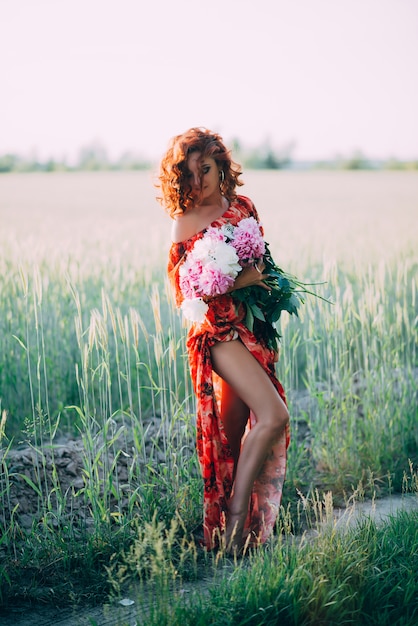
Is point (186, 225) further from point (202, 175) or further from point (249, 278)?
point (249, 278)

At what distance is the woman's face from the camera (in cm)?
310

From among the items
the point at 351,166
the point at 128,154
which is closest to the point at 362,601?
the point at 128,154

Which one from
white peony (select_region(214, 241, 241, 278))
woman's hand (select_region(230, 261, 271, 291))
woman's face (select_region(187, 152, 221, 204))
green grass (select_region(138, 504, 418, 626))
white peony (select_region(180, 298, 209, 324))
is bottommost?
green grass (select_region(138, 504, 418, 626))

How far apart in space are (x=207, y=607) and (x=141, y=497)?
2.88ft

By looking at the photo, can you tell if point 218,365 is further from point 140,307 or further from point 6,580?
point 140,307

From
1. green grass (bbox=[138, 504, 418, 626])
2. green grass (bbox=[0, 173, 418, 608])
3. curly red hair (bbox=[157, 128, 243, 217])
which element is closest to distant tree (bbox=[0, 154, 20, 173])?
green grass (bbox=[0, 173, 418, 608])

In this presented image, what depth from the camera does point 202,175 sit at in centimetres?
310

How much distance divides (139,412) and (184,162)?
1.16m

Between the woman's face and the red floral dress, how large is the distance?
143mm

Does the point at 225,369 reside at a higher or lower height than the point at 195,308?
lower

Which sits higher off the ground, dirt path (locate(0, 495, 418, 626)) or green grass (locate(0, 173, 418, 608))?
green grass (locate(0, 173, 418, 608))

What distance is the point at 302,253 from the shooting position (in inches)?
327

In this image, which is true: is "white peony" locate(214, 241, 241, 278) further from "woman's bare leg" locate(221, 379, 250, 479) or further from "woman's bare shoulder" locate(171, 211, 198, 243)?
"woman's bare leg" locate(221, 379, 250, 479)

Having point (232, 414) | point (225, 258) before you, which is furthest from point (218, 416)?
point (225, 258)
